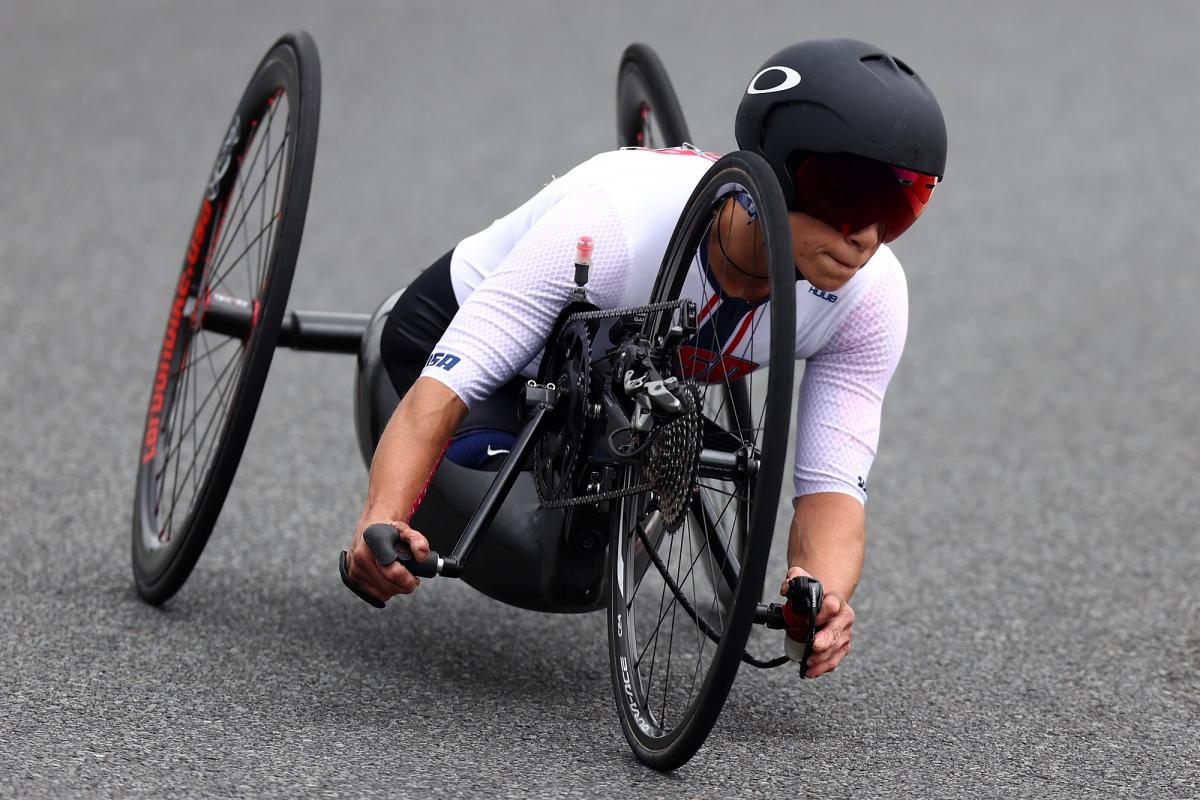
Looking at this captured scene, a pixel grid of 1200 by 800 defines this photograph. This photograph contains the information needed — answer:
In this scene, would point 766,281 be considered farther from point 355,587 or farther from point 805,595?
point 355,587

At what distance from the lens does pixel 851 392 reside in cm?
344

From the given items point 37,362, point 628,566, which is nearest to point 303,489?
point 37,362

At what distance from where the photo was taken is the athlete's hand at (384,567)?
3.04 m

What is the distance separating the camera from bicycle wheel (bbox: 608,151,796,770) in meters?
2.67

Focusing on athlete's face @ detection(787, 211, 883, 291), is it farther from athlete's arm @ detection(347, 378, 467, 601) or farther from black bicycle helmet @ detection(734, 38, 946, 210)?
athlete's arm @ detection(347, 378, 467, 601)

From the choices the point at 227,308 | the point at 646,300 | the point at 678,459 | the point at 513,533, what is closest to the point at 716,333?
the point at 646,300

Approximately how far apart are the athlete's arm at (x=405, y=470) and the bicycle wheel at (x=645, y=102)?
1.16m

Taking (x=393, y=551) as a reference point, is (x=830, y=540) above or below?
below

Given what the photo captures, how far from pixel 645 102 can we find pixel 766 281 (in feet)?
5.04

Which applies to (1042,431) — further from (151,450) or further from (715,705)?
(715,705)

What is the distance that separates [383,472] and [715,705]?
0.77m

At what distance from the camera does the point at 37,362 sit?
6219 millimetres

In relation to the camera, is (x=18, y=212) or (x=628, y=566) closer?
(x=628, y=566)

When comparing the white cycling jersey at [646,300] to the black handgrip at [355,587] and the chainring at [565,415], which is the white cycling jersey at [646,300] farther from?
the black handgrip at [355,587]
